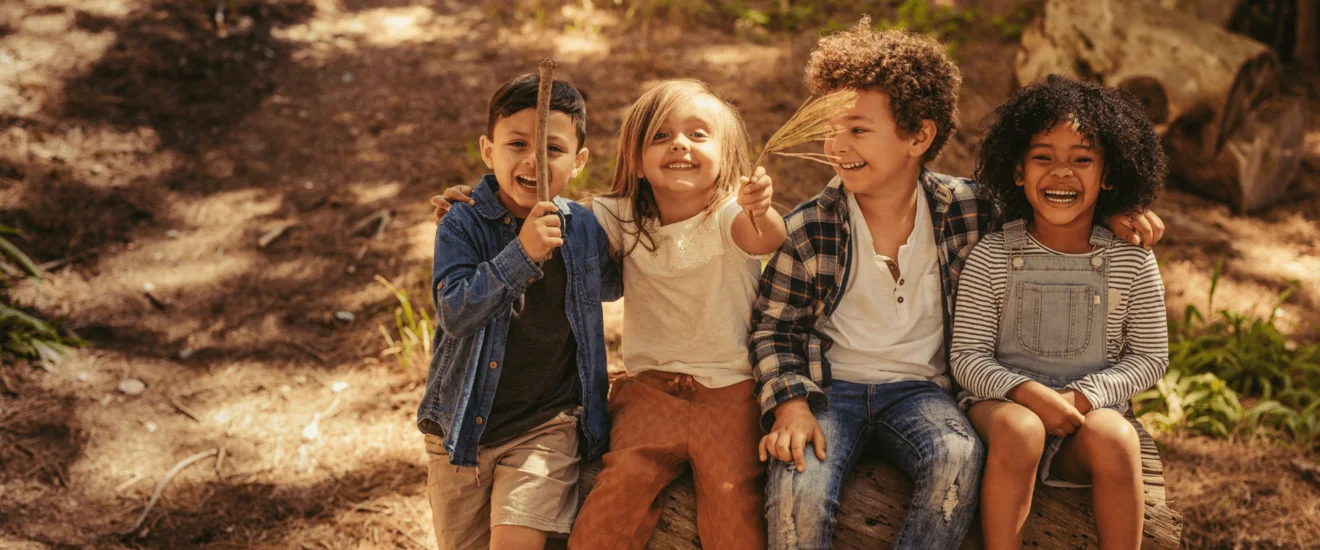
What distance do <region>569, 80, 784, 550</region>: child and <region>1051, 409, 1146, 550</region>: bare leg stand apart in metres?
0.82

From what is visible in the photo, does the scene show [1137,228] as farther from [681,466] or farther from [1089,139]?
[681,466]

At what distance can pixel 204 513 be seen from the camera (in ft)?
10.2

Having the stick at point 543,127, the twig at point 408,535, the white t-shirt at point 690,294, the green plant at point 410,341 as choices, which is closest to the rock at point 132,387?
the green plant at point 410,341

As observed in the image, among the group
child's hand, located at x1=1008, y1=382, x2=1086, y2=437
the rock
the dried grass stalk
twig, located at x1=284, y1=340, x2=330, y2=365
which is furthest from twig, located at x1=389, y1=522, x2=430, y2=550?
child's hand, located at x1=1008, y1=382, x2=1086, y2=437

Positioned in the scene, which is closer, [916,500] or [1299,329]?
[916,500]

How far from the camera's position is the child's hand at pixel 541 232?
2.07 m

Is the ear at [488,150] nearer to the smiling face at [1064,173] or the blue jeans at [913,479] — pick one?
the blue jeans at [913,479]

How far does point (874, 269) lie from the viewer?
2.51 m

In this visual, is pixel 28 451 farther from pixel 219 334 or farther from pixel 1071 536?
pixel 1071 536

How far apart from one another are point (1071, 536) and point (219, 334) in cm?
367

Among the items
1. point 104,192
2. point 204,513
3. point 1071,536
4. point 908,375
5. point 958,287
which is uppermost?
point 958,287

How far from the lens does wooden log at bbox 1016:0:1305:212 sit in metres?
4.77

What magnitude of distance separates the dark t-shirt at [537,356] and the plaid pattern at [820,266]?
561 mm

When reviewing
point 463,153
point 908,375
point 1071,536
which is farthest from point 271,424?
point 1071,536
